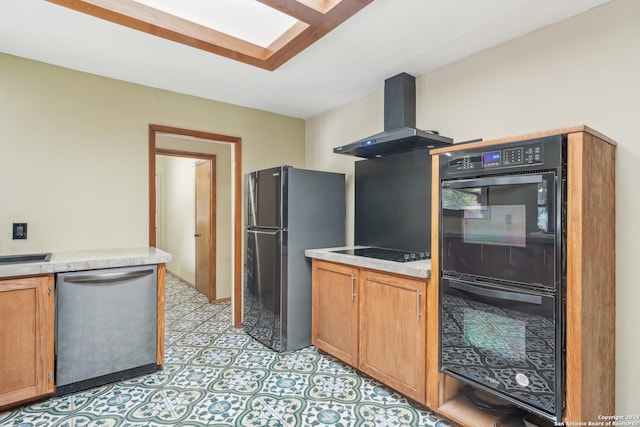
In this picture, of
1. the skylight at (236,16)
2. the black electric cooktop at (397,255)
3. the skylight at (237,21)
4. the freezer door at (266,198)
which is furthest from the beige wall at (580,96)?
the freezer door at (266,198)

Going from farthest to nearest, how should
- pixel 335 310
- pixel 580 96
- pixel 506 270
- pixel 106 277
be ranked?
1. pixel 335 310
2. pixel 106 277
3. pixel 580 96
4. pixel 506 270

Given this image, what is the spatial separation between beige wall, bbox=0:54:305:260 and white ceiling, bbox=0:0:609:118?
0.16 metres

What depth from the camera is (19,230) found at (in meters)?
2.53

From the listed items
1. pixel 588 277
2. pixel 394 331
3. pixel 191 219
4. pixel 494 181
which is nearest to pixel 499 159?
pixel 494 181

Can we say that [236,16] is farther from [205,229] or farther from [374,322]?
[205,229]

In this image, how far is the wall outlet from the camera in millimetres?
2512

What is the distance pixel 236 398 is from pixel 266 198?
1693 millimetres

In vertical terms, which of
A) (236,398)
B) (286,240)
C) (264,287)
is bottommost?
(236,398)

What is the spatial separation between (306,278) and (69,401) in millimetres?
1918

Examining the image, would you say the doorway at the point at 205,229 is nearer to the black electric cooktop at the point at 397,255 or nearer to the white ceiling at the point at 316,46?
the white ceiling at the point at 316,46

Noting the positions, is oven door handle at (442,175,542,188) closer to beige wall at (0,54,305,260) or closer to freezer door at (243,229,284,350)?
freezer door at (243,229,284,350)

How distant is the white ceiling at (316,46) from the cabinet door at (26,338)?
166 cm

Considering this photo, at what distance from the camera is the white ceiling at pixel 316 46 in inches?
75.5

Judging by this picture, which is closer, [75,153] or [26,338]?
[26,338]
